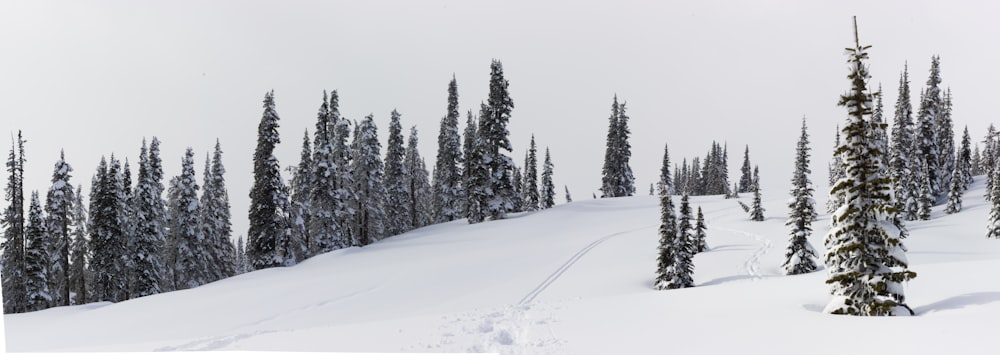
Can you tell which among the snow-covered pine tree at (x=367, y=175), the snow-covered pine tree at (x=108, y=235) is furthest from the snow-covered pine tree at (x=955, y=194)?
the snow-covered pine tree at (x=108, y=235)

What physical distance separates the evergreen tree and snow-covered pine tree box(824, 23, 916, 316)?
4102cm

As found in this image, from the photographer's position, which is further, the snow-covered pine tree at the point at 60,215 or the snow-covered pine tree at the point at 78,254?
the snow-covered pine tree at the point at 78,254

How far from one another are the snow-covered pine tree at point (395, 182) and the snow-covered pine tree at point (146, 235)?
23188 millimetres

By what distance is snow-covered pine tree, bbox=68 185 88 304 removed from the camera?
5184 cm

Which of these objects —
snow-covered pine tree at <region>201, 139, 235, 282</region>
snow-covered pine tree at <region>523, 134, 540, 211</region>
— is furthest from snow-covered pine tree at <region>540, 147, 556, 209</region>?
snow-covered pine tree at <region>201, 139, 235, 282</region>

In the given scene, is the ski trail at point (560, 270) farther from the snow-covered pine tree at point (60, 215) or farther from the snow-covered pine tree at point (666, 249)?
the snow-covered pine tree at point (60, 215)

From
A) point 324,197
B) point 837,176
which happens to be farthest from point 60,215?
point 837,176

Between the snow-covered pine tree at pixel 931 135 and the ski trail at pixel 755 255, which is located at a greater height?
the snow-covered pine tree at pixel 931 135

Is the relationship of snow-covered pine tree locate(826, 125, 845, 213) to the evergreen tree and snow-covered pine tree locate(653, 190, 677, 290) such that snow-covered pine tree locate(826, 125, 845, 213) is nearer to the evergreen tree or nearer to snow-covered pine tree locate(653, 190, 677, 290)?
snow-covered pine tree locate(653, 190, 677, 290)

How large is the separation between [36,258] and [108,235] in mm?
5428

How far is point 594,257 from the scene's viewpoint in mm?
33656

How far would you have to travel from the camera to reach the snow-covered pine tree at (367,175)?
54.8m

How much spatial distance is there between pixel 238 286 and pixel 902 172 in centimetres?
5752

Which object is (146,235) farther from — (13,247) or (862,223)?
(862,223)
